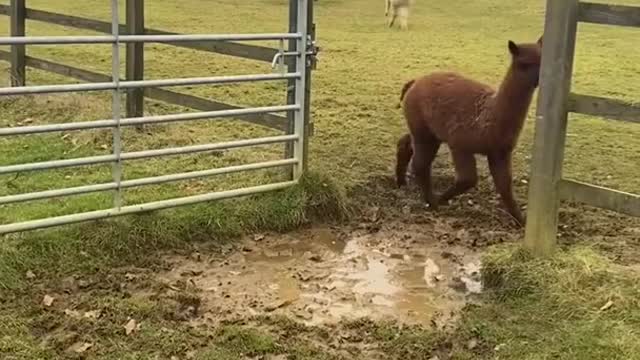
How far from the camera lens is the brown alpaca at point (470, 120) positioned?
236 inches

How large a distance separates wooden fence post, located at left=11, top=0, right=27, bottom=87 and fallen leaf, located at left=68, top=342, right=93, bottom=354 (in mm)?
6127

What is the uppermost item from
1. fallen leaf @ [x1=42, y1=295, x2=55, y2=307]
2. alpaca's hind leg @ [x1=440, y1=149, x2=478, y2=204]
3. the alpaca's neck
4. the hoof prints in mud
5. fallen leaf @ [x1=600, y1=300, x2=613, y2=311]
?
the alpaca's neck

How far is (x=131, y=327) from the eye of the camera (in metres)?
4.39

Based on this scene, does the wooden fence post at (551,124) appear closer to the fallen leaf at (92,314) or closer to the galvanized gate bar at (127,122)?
the galvanized gate bar at (127,122)

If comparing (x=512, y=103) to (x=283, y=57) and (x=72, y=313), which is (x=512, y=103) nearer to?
(x=283, y=57)

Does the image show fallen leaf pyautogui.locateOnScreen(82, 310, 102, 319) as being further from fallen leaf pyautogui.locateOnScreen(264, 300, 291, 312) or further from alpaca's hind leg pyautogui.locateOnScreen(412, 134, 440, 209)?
alpaca's hind leg pyautogui.locateOnScreen(412, 134, 440, 209)

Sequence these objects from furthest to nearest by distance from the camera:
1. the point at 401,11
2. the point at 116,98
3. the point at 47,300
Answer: the point at 401,11
the point at 116,98
the point at 47,300

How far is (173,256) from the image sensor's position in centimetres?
545

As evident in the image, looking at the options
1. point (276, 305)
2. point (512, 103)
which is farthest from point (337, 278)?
point (512, 103)

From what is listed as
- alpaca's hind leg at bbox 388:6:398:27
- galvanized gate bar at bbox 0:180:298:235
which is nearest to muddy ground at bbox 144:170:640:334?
galvanized gate bar at bbox 0:180:298:235

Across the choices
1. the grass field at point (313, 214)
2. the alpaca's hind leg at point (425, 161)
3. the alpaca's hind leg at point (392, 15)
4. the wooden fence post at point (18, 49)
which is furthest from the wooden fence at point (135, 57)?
the alpaca's hind leg at point (392, 15)

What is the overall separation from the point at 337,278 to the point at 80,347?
163cm

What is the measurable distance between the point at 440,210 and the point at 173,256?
2120 millimetres

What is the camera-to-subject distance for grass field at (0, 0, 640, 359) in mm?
4301
